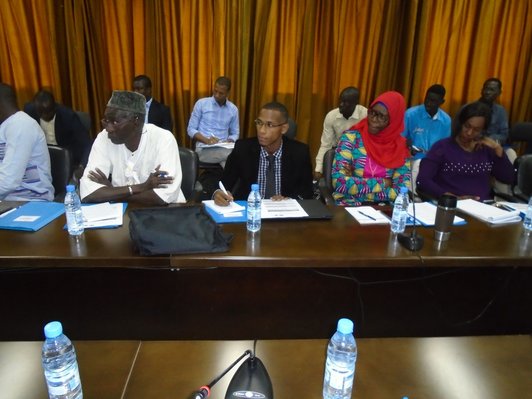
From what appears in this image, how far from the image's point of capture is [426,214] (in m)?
2.00

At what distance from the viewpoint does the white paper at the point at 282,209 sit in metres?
1.91

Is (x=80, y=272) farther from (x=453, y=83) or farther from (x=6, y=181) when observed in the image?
(x=453, y=83)

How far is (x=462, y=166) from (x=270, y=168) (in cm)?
135

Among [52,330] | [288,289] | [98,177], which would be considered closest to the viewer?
[52,330]

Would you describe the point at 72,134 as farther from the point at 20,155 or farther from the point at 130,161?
the point at 130,161

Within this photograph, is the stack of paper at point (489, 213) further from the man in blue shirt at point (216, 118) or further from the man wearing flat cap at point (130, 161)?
the man in blue shirt at point (216, 118)

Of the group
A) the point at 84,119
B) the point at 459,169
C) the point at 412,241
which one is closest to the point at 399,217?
the point at 412,241

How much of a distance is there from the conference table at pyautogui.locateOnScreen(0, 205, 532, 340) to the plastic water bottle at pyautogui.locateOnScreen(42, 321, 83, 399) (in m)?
0.64

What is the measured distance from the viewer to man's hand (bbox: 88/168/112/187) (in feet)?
7.42

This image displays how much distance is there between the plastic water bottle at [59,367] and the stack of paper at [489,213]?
1.91 meters

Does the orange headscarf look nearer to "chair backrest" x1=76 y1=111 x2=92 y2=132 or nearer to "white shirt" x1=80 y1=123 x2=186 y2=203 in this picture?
"white shirt" x1=80 y1=123 x2=186 y2=203

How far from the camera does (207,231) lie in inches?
63.0

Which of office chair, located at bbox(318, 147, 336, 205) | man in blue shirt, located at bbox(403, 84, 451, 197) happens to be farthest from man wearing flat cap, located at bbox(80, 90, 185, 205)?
man in blue shirt, located at bbox(403, 84, 451, 197)

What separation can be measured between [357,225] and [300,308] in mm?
523
